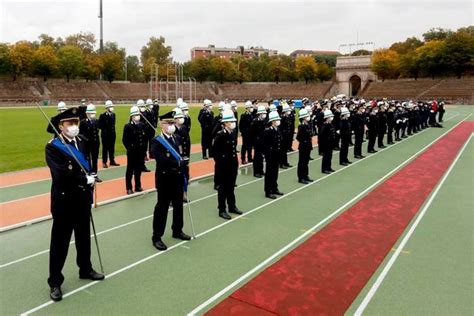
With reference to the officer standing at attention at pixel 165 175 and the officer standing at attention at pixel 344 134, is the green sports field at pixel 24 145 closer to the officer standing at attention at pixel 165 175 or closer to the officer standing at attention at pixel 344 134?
the officer standing at attention at pixel 344 134

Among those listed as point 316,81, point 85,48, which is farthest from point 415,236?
point 85,48

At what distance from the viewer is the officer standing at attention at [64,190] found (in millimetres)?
5051

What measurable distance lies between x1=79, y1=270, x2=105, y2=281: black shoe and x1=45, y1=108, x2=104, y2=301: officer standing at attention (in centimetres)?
45

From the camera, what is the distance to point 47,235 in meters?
7.21

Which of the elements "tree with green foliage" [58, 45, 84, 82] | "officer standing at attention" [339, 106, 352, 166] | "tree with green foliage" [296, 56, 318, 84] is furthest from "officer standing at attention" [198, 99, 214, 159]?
"tree with green foliage" [296, 56, 318, 84]

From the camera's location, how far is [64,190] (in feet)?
16.8

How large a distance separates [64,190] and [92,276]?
1337mm

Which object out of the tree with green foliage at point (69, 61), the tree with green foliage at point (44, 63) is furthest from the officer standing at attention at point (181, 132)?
the tree with green foliage at point (69, 61)

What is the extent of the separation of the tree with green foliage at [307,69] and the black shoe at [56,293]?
86939 millimetres

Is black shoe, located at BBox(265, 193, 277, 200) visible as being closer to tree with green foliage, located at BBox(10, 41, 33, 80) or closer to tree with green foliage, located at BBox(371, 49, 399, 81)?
tree with green foliage, located at BBox(10, 41, 33, 80)

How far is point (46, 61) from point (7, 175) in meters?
68.2

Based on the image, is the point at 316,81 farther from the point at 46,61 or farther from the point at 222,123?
the point at 222,123

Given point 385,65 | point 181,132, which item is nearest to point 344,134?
point 181,132

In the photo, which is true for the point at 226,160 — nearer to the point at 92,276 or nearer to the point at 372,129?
the point at 92,276
